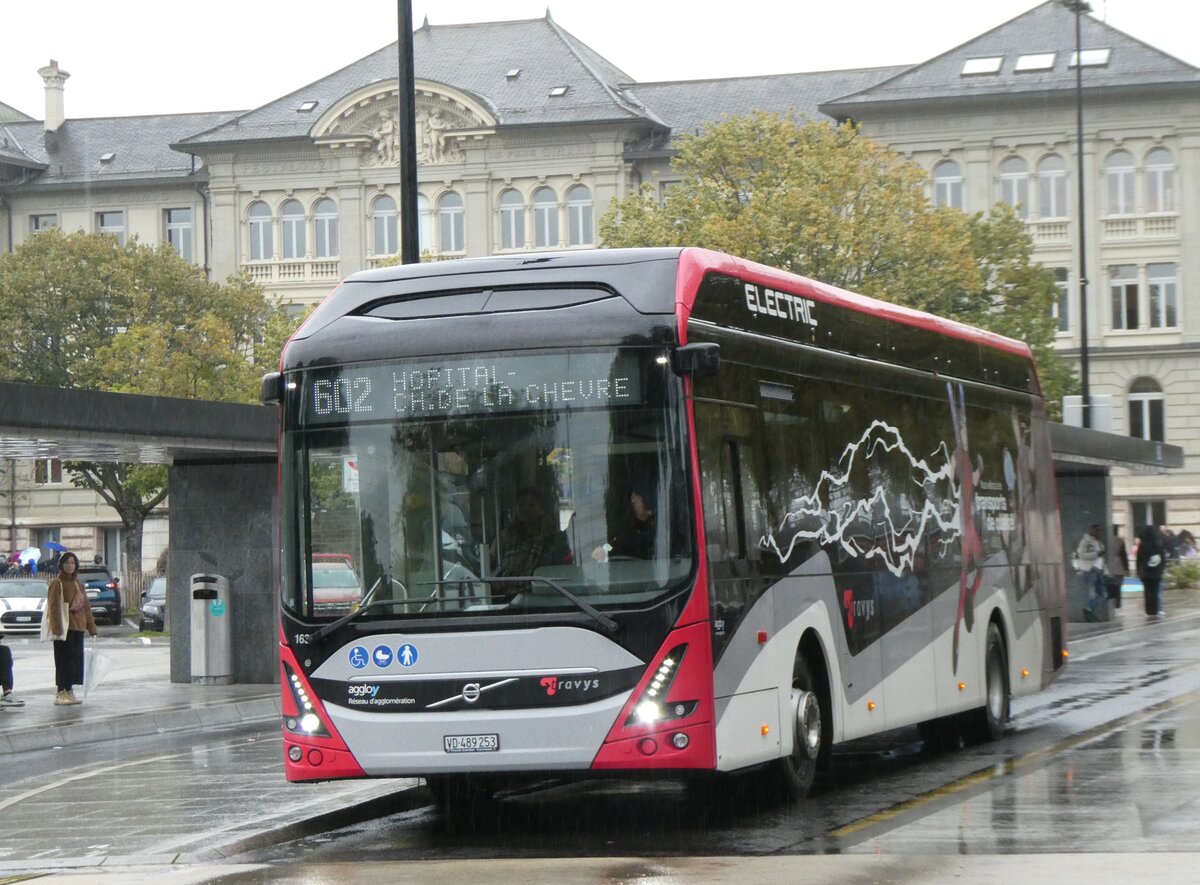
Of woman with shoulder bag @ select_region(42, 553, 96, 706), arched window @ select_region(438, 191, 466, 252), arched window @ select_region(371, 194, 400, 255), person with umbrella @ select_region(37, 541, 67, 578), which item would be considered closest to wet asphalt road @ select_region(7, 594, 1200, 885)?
woman with shoulder bag @ select_region(42, 553, 96, 706)

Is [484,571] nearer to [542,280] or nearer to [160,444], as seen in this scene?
[542,280]

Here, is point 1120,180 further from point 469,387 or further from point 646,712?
point 646,712

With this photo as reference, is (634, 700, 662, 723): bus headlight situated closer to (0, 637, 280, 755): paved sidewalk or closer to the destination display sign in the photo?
the destination display sign

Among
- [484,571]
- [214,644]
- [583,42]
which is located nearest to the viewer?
[484,571]

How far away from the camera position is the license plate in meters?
10.9

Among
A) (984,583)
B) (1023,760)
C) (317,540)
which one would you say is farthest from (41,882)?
(984,583)

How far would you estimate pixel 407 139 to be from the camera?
1988 cm

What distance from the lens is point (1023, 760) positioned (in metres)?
14.9

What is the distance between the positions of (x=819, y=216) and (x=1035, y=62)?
23859mm

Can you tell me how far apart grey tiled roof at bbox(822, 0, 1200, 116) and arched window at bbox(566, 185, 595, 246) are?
8.43 m

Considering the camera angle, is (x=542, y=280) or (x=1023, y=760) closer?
(x=542, y=280)

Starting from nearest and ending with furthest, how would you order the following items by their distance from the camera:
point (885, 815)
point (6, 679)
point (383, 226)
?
point (885, 815) < point (6, 679) < point (383, 226)

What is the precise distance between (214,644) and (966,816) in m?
15.2

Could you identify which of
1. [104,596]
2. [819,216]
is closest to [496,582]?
[819,216]
